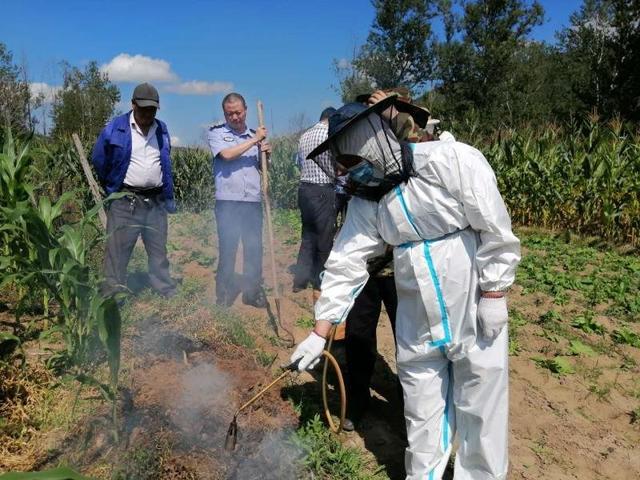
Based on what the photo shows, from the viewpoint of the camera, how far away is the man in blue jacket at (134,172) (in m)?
4.59

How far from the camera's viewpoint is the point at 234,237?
4.90 metres

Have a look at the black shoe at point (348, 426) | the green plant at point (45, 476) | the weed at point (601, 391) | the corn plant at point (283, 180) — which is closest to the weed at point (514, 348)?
the weed at point (601, 391)

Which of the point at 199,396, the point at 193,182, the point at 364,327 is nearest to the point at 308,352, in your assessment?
the point at 364,327

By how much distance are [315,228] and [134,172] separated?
2.03 metres

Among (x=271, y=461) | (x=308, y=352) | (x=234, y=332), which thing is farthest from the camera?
(x=234, y=332)

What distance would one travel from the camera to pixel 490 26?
29234 mm

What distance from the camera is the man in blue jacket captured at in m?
4.59

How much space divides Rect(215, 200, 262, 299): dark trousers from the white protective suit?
8.17 ft

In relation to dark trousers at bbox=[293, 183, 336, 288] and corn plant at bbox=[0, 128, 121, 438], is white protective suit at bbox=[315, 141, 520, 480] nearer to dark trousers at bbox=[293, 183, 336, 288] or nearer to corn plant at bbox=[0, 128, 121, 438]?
corn plant at bbox=[0, 128, 121, 438]

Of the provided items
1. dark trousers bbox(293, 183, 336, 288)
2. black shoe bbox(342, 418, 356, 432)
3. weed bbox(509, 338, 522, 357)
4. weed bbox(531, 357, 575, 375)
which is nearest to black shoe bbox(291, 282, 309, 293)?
dark trousers bbox(293, 183, 336, 288)

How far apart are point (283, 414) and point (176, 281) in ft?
10.4

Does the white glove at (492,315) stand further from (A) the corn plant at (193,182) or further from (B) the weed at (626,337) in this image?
(A) the corn plant at (193,182)

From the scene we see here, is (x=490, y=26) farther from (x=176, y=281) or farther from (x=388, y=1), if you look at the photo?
(x=176, y=281)

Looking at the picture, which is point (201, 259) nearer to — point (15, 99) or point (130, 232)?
point (130, 232)
